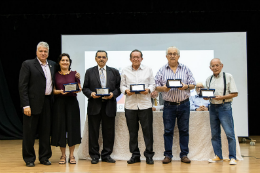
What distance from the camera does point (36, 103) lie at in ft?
11.5

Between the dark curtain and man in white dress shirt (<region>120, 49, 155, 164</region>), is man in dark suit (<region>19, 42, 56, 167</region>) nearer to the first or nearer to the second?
man in white dress shirt (<region>120, 49, 155, 164</region>)

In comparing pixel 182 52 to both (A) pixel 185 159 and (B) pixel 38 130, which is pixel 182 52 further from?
(B) pixel 38 130

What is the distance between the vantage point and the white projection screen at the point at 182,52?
582cm

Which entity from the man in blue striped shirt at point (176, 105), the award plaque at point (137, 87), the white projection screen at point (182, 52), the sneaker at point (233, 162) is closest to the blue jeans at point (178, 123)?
the man in blue striped shirt at point (176, 105)

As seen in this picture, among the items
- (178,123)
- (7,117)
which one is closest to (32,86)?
(178,123)

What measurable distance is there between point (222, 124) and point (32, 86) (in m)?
2.50

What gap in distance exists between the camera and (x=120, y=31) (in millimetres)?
6480

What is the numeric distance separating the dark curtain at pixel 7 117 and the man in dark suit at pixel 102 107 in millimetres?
3441

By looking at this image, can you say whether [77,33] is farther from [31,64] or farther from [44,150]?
[44,150]

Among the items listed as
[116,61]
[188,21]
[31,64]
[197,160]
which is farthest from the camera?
[188,21]

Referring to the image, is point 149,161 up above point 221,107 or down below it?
below

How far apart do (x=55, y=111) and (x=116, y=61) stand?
2.51 metres

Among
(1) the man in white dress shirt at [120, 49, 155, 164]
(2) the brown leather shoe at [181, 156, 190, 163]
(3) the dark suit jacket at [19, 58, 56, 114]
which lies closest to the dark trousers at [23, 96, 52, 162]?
(3) the dark suit jacket at [19, 58, 56, 114]

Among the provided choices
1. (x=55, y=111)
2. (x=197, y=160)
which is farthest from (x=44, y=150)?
(x=197, y=160)
